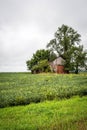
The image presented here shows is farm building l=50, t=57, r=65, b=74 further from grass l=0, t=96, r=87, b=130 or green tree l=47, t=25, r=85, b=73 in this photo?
grass l=0, t=96, r=87, b=130

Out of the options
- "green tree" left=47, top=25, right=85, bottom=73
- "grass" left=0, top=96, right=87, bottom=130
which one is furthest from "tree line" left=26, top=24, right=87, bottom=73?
"grass" left=0, top=96, right=87, bottom=130

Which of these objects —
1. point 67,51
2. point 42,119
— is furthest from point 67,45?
point 42,119

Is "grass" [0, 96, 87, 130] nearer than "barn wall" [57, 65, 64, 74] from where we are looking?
Yes

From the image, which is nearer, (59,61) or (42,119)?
(42,119)

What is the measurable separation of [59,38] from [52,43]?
275 cm

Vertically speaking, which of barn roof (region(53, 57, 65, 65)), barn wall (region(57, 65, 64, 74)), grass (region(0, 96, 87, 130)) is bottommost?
grass (region(0, 96, 87, 130))

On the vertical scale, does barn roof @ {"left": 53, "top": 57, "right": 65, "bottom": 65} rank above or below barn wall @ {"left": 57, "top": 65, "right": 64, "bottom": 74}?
above

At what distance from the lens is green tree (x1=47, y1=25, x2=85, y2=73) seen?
214 feet

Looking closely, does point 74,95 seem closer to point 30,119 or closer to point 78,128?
point 30,119

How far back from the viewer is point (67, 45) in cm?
7038

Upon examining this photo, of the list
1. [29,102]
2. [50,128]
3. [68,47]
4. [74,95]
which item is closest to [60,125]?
[50,128]

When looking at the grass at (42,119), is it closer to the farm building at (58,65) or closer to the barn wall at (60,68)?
the farm building at (58,65)

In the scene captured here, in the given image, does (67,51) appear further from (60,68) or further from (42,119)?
(42,119)

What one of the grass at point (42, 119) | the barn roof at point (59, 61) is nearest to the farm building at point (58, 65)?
the barn roof at point (59, 61)
